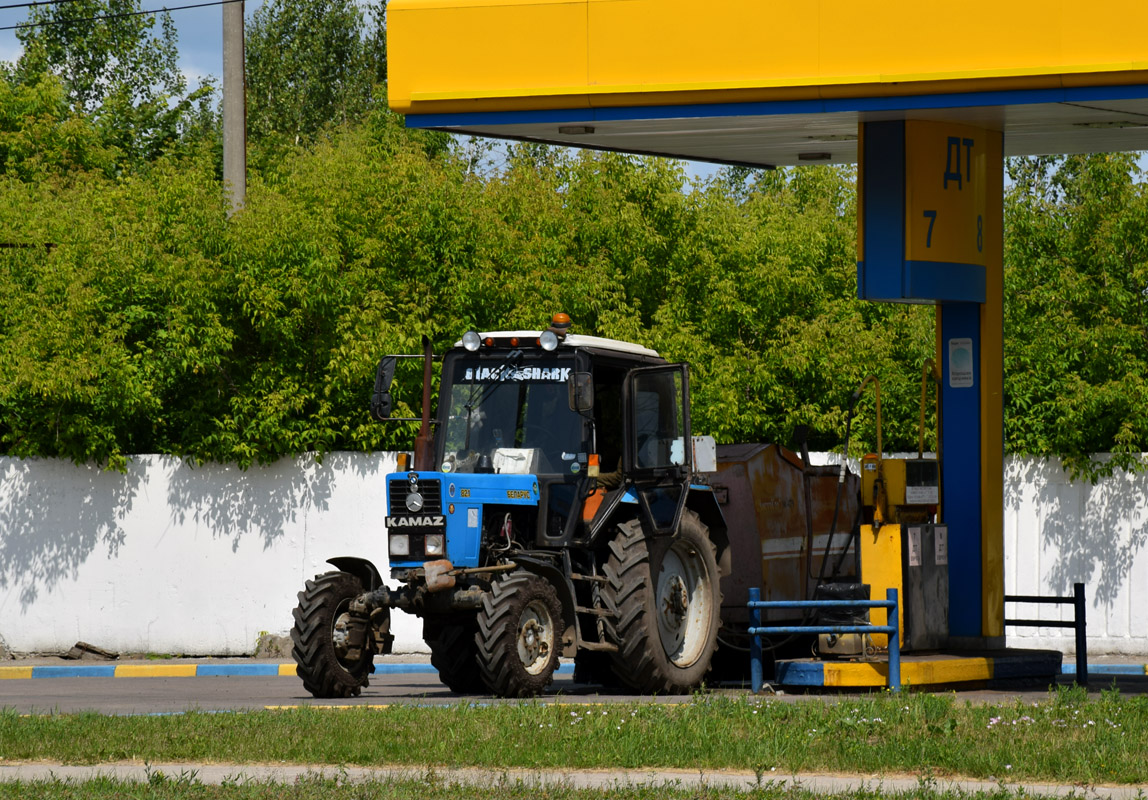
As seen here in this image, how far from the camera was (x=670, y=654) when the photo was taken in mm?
13016

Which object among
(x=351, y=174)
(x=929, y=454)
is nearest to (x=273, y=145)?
(x=351, y=174)

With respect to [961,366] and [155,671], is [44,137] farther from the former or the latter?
[961,366]

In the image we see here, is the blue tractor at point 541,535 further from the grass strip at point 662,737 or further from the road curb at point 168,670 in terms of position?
the road curb at point 168,670

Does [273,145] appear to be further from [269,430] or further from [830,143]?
[830,143]

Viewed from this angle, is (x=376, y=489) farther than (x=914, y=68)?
Yes

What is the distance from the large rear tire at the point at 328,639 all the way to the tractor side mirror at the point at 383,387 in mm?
1363

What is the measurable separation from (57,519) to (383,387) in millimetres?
8426

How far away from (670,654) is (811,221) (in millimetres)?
10523

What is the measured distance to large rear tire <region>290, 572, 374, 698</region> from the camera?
12.2 meters

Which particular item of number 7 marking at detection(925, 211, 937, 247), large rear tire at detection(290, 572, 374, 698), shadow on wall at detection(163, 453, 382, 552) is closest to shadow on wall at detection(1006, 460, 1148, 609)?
number 7 marking at detection(925, 211, 937, 247)

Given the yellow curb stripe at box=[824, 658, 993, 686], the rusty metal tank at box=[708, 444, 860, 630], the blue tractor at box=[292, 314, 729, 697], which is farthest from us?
the rusty metal tank at box=[708, 444, 860, 630]

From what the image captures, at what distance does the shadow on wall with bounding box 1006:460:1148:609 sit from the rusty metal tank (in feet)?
15.1

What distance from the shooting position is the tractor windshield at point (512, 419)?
12.8 metres

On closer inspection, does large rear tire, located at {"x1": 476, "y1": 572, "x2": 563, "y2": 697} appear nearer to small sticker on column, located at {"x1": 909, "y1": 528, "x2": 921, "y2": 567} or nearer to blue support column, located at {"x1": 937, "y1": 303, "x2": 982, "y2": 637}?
small sticker on column, located at {"x1": 909, "y1": 528, "x2": 921, "y2": 567}
